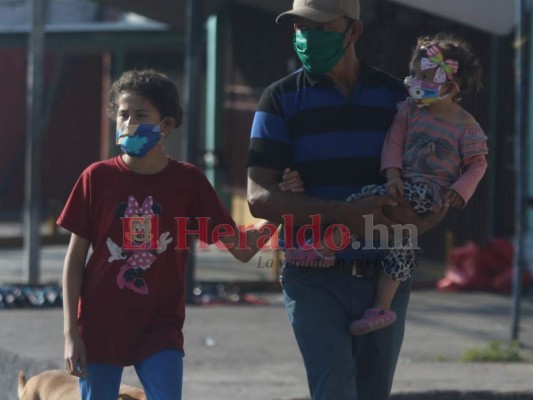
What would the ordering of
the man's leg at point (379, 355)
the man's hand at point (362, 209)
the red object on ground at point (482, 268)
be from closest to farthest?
the man's hand at point (362, 209), the man's leg at point (379, 355), the red object on ground at point (482, 268)

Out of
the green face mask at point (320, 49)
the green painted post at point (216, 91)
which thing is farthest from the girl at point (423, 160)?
the green painted post at point (216, 91)

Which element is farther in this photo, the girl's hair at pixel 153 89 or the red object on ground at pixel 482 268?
the red object on ground at pixel 482 268

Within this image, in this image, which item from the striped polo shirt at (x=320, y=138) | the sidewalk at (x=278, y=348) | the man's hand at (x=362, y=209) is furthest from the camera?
the sidewalk at (x=278, y=348)

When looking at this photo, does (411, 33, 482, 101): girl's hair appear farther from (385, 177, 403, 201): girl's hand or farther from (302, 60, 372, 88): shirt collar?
(385, 177, 403, 201): girl's hand

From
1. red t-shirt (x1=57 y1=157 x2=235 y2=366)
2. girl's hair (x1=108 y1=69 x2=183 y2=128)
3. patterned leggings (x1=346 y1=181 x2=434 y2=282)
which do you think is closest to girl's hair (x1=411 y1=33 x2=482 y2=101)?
patterned leggings (x1=346 y1=181 x2=434 y2=282)

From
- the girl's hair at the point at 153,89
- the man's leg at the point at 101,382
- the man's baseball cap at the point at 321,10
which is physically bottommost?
the man's leg at the point at 101,382

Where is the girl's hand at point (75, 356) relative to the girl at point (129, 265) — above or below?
below

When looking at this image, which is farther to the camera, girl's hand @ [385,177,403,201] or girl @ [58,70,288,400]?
girl @ [58,70,288,400]

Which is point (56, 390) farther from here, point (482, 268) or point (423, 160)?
point (482, 268)

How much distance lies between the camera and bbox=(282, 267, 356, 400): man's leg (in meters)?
4.24

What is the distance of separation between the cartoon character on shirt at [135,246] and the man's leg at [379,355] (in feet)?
2.60

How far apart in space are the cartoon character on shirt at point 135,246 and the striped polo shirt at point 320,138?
0.42 metres

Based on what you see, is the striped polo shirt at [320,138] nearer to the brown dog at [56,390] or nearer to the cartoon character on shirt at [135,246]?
the cartoon character on shirt at [135,246]

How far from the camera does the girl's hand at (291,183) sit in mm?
4227
